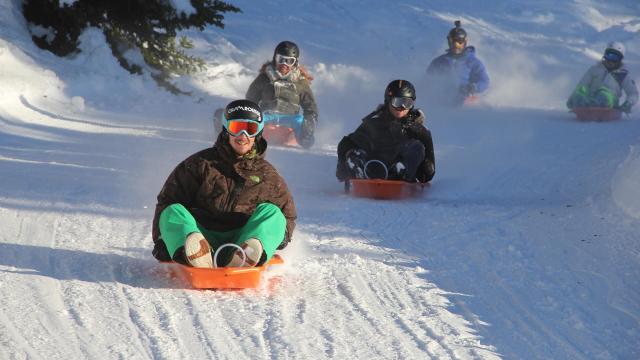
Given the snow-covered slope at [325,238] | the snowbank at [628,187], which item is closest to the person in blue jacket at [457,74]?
the snow-covered slope at [325,238]

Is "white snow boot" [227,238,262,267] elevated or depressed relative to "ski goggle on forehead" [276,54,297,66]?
depressed

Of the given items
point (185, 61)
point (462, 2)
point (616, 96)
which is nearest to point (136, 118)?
point (185, 61)

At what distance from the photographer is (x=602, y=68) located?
15672 mm

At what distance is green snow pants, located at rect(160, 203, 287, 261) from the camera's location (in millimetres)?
5727

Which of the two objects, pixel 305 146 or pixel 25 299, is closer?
pixel 25 299

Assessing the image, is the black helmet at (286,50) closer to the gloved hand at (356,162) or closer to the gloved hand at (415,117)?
→ the gloved hand at (415,117)

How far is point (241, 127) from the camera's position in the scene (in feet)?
20.3

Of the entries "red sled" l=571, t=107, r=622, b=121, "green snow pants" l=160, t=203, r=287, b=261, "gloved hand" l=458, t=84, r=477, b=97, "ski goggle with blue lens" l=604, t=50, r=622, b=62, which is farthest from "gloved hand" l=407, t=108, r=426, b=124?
"gloved hand" l=458, t=84, r=477, b=97

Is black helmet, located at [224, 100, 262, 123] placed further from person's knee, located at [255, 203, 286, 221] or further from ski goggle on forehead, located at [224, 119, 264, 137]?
person's knee, located at [255, 203, 286, 221]

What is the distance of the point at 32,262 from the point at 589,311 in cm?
313

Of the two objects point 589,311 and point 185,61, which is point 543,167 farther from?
point 185,61

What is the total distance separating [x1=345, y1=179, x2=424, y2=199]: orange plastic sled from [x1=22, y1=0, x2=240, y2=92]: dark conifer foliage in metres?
5.42

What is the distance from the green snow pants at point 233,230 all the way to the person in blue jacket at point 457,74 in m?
11.2

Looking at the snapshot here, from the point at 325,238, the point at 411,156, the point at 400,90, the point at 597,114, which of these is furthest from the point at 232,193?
the point at 597,114
